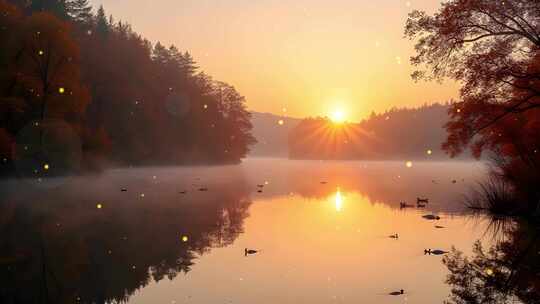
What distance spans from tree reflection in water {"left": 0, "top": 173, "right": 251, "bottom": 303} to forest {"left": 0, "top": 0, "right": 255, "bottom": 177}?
1873 cm

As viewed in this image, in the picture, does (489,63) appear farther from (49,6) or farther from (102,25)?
(102,25)

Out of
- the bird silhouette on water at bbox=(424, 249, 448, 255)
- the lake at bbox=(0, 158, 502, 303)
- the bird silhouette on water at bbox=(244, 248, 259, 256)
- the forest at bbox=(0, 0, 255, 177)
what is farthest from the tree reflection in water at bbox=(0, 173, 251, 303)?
the forest at bbox=(0, 0, 255, 177)

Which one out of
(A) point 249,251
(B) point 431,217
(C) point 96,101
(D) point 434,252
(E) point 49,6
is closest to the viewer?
(D) point 434,252

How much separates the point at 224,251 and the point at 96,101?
63902mm

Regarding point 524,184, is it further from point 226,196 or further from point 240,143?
point 240,143

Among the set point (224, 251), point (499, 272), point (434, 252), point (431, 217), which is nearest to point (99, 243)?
point (224, 251)

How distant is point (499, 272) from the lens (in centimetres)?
1316

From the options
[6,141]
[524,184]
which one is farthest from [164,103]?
[524,184]

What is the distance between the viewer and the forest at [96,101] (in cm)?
4662

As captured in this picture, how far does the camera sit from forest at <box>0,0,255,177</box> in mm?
46625

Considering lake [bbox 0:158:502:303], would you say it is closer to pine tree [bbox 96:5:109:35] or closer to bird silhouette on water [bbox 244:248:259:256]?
bird silhouette on water [bbox 244:248:259:256]

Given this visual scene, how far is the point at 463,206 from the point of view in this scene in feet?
98.5

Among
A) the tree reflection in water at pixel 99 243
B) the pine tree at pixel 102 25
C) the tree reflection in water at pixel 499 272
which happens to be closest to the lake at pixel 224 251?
the tree reflection in water at pixel 99 243

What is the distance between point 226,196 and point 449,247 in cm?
2212
